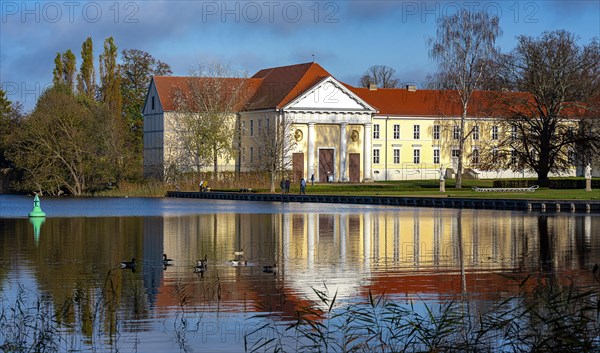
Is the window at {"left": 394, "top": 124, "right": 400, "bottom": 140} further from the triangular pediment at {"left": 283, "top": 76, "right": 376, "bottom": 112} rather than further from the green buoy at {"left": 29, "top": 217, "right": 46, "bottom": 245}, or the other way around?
the green buoy at {"left": 29, "top": 217, "right": 46, "bottom": 245}

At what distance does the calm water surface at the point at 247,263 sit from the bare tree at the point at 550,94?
20.7 metres

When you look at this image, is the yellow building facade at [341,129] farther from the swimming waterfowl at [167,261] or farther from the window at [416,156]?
the swimming waterfowl at [167,261]

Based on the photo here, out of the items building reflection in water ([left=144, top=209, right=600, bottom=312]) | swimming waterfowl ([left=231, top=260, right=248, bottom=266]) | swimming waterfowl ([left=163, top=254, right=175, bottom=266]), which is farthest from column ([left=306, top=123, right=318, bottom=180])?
swimming waterfowl ([left=231, top=260, right=248, bottom=266])

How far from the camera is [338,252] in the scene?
30906 mm

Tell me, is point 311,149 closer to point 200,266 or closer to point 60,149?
point 60,149

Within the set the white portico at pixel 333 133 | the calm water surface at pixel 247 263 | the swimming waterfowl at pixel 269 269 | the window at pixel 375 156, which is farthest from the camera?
the window at pixel 375 156

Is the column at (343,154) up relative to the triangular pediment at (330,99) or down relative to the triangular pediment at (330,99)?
down

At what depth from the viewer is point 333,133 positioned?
88125 millimetres

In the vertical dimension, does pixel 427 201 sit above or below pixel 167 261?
above

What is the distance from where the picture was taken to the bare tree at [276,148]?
78375 mm

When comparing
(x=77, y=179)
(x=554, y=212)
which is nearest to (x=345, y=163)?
(x=77, y=179)

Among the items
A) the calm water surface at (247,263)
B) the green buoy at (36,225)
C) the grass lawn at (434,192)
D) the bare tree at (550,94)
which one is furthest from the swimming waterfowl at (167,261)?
the bare tree at (550,94)

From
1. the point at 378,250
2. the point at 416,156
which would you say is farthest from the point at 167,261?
the point at 416,156

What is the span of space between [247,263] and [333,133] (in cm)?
6094
